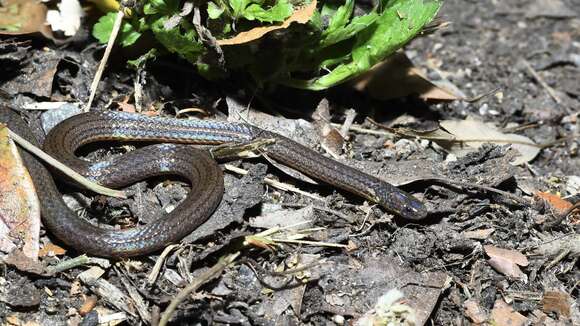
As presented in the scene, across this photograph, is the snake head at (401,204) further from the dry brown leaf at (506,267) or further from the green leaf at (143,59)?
the green leaf at (143,59)

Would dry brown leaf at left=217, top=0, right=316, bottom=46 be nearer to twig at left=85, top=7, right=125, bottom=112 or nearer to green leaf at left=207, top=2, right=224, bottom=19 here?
green leaf at left=207, top=2, right=224, bottom=19

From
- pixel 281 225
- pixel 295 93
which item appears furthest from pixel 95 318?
pixel 295 93

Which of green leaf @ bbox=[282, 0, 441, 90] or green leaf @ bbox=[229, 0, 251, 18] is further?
green leaf @ bbox=[282, 0, 441, 90]

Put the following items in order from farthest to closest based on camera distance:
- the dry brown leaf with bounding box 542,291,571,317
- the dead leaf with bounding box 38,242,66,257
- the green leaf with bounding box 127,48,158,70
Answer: the green leaf with bounding box 127,48,158,70
the dry brown leaf with bounding box 542,291,571,317
the dead leaf with bounding box 38,242,66,257

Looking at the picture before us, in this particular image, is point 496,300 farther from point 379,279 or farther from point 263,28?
point 263,28

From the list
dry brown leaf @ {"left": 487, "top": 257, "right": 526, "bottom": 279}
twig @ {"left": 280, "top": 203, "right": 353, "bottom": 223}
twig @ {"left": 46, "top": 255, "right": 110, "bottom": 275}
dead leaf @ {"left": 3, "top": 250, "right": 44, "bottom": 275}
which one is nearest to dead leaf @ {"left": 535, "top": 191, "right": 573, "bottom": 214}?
dry brown leaf @ {"left": 487, "top": 257, "right": 526, "bottom": 279}

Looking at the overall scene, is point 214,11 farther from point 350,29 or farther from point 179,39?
point 350,29

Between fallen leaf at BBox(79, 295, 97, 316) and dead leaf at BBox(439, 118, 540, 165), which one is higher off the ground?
fallen leaf at BBox(79, 295, 97, 316)

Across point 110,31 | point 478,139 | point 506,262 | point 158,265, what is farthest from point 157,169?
point 478,139
